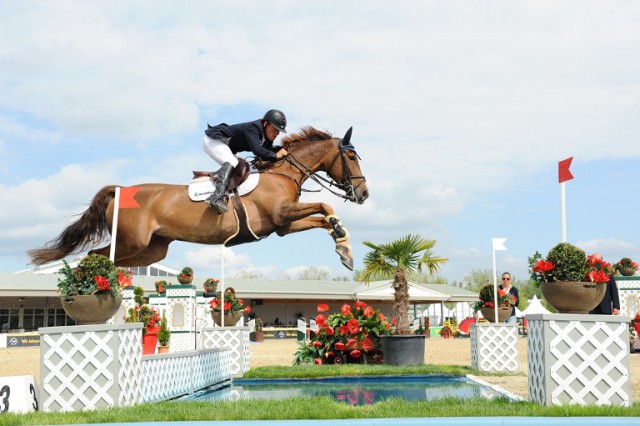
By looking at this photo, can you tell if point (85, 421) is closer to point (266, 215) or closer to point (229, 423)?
point (229, 423)

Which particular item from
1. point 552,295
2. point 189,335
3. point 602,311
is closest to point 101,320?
point 552,295

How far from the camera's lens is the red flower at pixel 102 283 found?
5.84 meters

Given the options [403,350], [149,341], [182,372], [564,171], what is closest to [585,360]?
[564,171]

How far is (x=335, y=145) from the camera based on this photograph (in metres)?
7.14

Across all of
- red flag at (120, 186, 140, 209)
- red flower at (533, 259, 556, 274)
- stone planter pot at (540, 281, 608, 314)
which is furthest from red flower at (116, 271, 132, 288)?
stone planter pot at (540, 281, 608, 314)

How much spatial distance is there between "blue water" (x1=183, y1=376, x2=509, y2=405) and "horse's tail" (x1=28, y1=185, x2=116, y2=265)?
2.08 meters

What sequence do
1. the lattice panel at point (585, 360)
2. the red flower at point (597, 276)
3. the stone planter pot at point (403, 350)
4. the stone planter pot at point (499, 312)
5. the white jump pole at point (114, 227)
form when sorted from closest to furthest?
1. the lattice panel at point (585, 360)
2. the red flower at point (597, 276)
3. the white jump pole at point (114, 227)
4. the stone planter pot at point (403, 350)
5. the stone planter pot at point (499, 312)

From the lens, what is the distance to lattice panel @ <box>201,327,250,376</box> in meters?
10.4

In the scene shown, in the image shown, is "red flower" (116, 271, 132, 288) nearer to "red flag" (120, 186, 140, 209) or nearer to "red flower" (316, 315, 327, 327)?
"red flag" (120, 186, 140, 209)

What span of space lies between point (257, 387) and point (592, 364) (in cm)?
460

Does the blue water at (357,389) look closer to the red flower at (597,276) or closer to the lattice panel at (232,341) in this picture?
the lattice panel at (232,341)

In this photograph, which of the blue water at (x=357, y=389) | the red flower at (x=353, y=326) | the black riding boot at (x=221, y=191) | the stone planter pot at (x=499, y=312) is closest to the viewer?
the black riding boot at (x=221, y=191)

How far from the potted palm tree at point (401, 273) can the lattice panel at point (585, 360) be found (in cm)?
502

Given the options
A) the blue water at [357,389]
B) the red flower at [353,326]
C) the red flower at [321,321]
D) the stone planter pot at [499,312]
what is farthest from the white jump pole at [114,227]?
the stone planter pot at [499,312]
